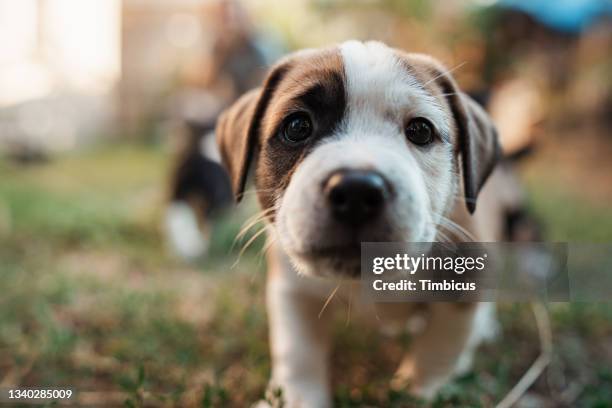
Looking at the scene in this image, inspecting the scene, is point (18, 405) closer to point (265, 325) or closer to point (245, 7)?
point (265, 325)

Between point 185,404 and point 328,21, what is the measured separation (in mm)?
5218

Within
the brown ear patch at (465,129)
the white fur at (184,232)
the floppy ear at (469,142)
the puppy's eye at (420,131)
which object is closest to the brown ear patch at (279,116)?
the puppy's eye at (420,131)

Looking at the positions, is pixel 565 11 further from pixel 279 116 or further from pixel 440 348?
pixel 279 116

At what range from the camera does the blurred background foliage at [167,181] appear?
254cm

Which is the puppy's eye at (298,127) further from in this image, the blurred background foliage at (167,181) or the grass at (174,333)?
the grass at (174,333)

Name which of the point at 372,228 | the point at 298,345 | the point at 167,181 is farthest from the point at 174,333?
the point at 167,181

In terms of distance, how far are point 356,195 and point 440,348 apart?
1.01 metres

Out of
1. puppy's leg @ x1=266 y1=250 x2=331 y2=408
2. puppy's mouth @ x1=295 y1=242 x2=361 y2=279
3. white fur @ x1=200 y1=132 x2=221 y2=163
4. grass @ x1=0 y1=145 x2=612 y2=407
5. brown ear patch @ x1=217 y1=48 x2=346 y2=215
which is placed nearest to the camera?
puppy's mouth @ x1=295 y1=242 x2=361 y2=279

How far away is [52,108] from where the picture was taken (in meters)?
8.01

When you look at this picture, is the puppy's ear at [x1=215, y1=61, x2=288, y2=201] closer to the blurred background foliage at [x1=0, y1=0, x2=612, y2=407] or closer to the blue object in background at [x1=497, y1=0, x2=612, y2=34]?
the blurred background foliage at [x1=0, y1=0, x2=612, y2=407]

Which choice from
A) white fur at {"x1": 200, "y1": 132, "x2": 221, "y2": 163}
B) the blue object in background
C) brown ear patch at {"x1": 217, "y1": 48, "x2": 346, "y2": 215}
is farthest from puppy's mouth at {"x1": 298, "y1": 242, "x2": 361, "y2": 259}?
the blue object in background

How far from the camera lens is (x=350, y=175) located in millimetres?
1567

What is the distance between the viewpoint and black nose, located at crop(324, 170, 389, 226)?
1.56 meters

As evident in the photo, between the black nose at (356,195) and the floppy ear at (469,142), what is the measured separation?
2.10 feet
